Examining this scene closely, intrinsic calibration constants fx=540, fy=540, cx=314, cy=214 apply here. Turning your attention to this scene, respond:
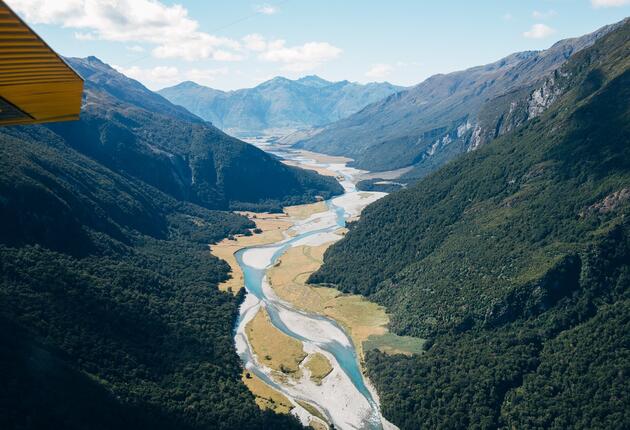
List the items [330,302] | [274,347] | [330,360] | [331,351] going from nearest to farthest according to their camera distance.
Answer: [330,360], [331,351], [274,347], [330,302]

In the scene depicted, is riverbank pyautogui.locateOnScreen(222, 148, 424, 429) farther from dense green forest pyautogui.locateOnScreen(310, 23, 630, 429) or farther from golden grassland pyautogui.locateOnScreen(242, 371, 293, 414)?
dense green forest pyautogui.locateOnScreen(310, 23, 630, 429)

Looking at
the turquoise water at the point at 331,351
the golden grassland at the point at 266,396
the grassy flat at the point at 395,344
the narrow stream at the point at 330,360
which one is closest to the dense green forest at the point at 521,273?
the grassy flat at the point at 395,344

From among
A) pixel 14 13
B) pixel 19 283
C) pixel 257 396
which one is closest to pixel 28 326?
pixel 19 283

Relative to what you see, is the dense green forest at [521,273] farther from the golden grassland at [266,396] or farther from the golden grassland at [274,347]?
the golden grassland at [266,396]

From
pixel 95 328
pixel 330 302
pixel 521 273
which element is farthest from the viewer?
pixel 330 302

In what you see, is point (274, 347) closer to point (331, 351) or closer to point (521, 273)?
point (331, 351)

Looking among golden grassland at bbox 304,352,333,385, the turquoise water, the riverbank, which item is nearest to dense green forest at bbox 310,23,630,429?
the turquoise water

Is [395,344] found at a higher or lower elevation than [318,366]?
higher

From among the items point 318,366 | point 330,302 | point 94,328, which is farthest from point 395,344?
point 94,328
